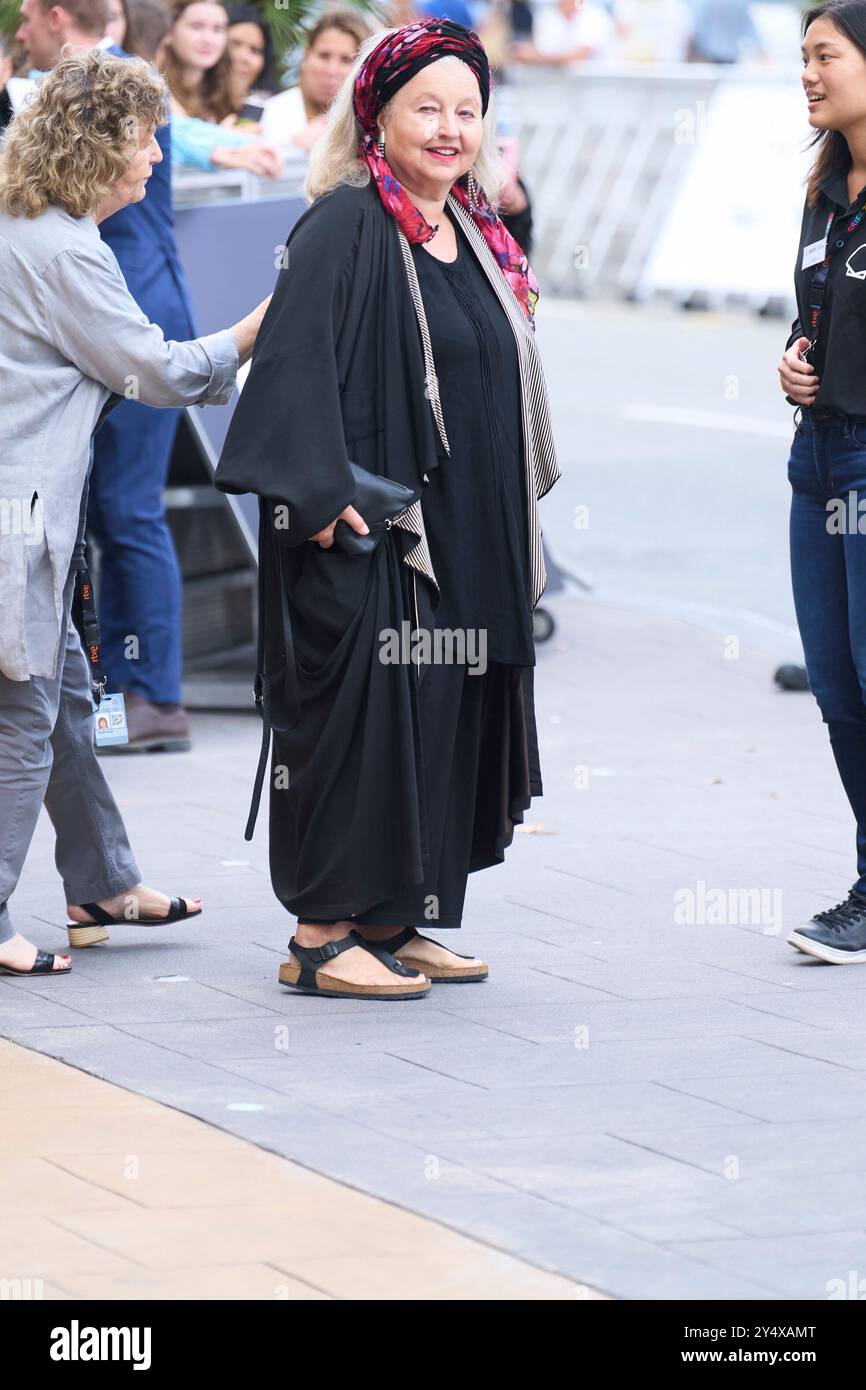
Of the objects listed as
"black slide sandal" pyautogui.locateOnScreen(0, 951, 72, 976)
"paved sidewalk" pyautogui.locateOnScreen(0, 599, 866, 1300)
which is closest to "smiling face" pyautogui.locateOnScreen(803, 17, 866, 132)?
"paved sidewalk" pyautogui.locateOnScreen(0, 599, 866, 1300)

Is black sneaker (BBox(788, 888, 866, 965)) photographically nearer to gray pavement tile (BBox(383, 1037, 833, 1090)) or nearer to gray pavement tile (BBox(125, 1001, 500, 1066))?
gray pavement tile (BBox(383, 1037, 833, 1090))

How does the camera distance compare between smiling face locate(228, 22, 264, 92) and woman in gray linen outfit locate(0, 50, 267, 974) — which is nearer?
woman in gray linen outfit locate(0, 50, 267, 974)

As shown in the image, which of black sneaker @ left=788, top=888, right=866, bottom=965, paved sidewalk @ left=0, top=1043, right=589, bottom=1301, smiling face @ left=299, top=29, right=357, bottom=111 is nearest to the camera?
paved sidewalk @ left=0, top=1043, right=589, bottom=1301

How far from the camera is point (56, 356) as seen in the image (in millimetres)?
5070

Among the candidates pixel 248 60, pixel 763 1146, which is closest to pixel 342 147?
pixel 763 1146

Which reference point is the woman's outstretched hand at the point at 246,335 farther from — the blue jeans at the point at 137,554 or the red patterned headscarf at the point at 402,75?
the blue jeans at the point at 137,554

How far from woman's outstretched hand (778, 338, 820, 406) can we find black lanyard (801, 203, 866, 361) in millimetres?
57

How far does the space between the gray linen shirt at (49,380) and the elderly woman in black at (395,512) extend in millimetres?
293

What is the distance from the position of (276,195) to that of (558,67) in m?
13.5

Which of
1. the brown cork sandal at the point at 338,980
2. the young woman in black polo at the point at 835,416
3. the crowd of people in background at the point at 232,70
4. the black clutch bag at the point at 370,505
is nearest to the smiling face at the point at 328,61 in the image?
the crowd of people in background at the point at 232,70

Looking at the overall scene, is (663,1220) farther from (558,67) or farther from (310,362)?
(558,67)

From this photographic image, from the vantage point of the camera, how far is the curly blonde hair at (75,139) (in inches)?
197

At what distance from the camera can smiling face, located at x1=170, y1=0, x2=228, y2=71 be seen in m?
9.05

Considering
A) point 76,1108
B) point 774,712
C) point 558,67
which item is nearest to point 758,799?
point 774,712
